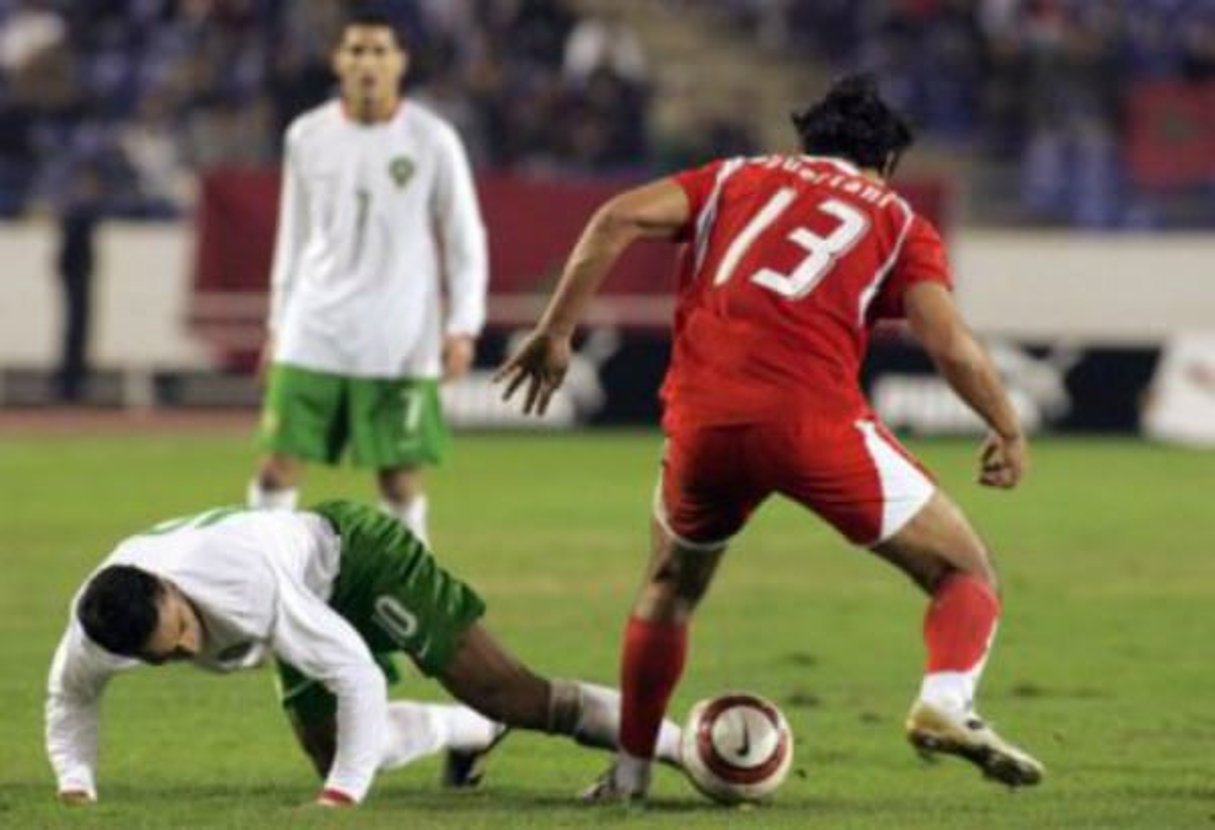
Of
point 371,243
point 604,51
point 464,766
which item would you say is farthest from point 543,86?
point 464,766

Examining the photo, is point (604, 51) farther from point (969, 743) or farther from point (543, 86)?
point (969, 743)

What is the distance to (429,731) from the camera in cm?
969

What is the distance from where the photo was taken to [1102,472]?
2316cm

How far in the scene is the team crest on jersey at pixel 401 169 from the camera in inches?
544

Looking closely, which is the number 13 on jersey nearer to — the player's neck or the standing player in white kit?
the standing player in white kit

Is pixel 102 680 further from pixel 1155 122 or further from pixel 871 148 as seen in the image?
pixel 1155 122

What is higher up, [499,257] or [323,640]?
[323,640]

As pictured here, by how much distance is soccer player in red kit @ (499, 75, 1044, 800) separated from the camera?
886 centimetres

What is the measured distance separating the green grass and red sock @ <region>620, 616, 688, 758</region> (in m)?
0.23

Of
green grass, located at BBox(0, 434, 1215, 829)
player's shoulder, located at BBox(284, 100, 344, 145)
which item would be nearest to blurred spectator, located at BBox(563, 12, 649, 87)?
green grass, located at BBox(0, 434, 1215, 829)

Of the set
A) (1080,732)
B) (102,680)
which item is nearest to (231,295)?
(1080,732)

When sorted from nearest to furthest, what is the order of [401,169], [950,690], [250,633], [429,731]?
[950,690] → [250,633] → [429,731] → [401,169]

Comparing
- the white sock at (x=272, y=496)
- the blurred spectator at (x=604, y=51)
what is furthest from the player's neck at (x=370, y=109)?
the blurred spectator at (x=604, y=51)

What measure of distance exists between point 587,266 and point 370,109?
5.13 metres
